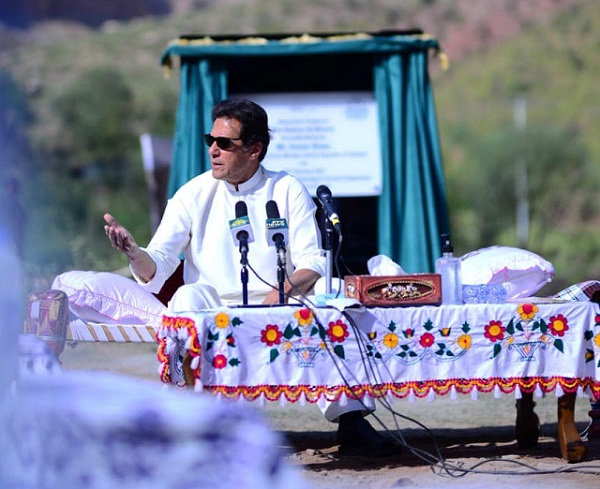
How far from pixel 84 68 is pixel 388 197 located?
43350mm

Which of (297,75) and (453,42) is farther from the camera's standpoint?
(453,42)

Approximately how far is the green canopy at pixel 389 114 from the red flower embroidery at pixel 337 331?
16.1 feet

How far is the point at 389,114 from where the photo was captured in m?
9.61

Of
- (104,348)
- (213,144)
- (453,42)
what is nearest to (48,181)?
(453,42)

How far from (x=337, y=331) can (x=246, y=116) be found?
1396mm

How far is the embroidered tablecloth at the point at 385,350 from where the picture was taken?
4.36 metres

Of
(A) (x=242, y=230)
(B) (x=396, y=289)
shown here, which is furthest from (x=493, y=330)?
(A) (x=242, y=230)

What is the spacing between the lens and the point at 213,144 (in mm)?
5238

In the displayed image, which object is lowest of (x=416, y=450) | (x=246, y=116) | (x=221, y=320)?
(x=416, y=450)

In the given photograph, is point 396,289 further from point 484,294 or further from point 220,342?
point 220,342

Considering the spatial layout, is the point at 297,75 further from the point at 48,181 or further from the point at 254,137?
the point at 48,181

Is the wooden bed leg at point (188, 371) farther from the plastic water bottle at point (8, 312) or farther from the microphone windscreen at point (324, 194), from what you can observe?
the plastic water bottle at point (8, 312)

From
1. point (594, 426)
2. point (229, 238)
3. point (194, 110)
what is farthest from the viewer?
point (194, 110)

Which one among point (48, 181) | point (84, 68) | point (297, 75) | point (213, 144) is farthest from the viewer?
point (84, 68)
